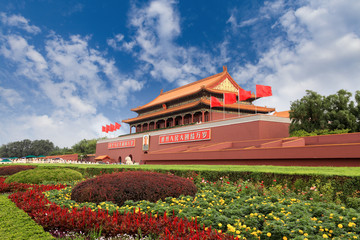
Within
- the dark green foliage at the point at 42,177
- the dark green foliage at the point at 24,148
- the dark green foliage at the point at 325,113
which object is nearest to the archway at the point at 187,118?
the dark green foliage at the point at 325,113

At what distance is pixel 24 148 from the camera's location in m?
67.1

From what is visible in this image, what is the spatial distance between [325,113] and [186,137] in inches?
441

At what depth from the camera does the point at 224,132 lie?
20.5 meters

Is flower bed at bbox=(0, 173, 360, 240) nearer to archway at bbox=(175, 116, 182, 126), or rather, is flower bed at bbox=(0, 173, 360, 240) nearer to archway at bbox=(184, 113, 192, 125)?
archway at bbox=(184, 113, 192, 125)

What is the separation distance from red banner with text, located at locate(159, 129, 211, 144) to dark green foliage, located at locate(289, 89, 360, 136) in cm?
658

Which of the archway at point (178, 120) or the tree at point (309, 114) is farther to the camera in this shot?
the archway at point (178, 120)

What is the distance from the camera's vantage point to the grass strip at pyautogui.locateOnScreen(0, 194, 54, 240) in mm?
3939

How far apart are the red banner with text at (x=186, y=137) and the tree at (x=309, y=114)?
6.64m

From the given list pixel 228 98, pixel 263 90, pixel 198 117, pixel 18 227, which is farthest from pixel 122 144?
pixel 18 227

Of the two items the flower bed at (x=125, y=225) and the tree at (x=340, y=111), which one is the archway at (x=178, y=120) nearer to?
the tree at (x=340, y=111)

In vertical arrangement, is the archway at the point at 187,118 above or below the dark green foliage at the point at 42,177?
above

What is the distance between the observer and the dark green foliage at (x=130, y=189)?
573 cm

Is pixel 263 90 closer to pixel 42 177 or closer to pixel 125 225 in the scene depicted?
pixel 42 177

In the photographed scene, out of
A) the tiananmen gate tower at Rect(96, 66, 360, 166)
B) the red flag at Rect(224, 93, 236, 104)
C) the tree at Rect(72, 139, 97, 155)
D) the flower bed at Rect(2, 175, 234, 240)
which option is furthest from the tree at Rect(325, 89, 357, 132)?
the tree at Rect(72, 139, 97, 155)
